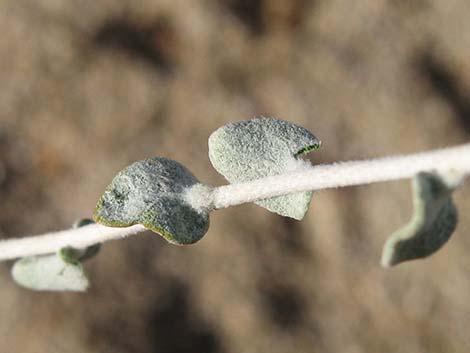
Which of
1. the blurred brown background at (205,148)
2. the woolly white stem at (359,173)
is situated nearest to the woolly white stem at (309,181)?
the woolly white stem at (359,173)

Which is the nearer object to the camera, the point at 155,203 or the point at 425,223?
the point at 425,223

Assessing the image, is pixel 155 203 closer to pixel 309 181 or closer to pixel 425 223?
pixel 309 181

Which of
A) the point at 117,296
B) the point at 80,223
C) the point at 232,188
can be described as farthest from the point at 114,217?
the point at 117,296

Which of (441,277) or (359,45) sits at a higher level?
(359,45)

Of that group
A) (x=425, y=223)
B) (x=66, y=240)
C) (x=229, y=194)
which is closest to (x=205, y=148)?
(x=66, y=240)

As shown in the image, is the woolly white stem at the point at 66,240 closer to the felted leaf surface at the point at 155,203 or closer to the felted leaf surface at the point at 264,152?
the felted leaf surface at the point at 155,203

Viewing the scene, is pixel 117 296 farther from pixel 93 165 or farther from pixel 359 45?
pixel 359 45
